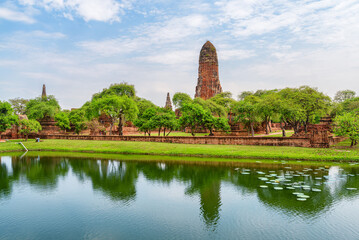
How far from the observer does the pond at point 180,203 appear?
881cm

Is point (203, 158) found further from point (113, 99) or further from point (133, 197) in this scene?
point (113, 99)

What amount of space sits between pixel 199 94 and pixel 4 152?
75602 mm

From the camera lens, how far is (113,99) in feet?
125

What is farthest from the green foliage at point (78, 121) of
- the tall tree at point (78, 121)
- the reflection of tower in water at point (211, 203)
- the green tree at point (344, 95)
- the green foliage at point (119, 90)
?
the green tree at point (344, 95)

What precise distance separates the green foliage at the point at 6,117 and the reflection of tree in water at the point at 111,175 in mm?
15407

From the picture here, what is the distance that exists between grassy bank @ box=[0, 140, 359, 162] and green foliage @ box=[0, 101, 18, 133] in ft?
10.1

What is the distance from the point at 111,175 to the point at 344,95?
81.8 metres

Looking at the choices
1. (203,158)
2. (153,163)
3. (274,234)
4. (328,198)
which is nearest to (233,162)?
(203,158)

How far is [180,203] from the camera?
38.5ft

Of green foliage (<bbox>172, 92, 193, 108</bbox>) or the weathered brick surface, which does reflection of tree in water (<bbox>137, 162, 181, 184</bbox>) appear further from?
green foliage (<bbox>172, 92, 193, 108</bbox>)

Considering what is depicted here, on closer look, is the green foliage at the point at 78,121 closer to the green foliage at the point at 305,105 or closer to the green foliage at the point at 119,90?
the green foliage at the point at 119,90

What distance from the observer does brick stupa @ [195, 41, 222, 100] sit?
9662 centimetres

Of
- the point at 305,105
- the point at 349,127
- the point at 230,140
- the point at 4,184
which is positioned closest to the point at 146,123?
the point at 230,140

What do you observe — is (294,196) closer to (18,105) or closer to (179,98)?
(179,98)
